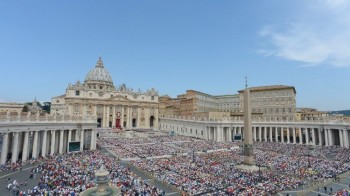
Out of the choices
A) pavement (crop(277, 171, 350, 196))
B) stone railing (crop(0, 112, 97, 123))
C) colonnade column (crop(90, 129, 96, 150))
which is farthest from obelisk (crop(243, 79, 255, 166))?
stone railing (crop(0, 112, 97, 123))

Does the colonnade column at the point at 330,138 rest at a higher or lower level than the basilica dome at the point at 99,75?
lower

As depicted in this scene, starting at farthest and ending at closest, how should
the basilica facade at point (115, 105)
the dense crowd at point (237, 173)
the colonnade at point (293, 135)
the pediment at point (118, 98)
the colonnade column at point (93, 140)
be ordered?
the pediment at point (118, 98), the basilica facade at point (115, 105), the colonnade at point (293, 135), the colonnade column at point (93, 140), the dense crowd at point (237, 173)

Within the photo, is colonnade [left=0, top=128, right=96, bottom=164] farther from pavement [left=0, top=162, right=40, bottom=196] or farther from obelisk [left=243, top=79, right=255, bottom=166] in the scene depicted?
obelisk [left=243, top=79, right=255, bottom=166]

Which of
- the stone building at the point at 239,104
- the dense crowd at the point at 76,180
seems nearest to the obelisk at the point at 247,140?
the dense crowd at the point at 76,180

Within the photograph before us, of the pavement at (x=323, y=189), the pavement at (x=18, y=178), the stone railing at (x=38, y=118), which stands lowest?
the pavement at (x=323, y=189)

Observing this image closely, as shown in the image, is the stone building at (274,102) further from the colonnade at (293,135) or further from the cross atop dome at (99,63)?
the cross atop dome at (99,63)

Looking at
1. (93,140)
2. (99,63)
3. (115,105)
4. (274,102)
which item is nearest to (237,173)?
(93,140)
